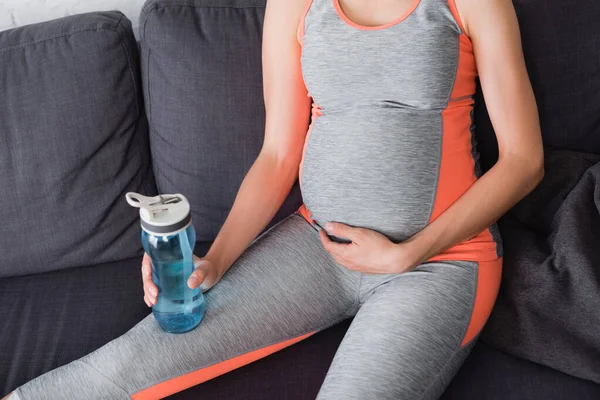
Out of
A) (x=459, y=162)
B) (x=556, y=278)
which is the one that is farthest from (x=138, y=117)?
(x=556, y=278)

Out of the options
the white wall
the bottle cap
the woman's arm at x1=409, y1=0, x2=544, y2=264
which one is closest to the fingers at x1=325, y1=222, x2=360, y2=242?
the woman's arm at x1=409, y1=0, x2=544, y2=264

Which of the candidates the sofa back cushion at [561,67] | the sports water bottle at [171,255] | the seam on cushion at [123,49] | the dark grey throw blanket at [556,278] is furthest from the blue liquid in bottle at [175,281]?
the sofa back cushion at [561,67]

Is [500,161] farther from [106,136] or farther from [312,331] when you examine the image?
[106,136]

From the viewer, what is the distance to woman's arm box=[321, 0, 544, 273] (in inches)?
43.4

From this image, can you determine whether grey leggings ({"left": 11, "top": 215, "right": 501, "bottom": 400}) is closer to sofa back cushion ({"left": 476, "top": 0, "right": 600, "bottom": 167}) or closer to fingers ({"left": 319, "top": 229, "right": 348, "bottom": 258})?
fingers ({"left": 319, "top": 229, "right": 348, "bottom": 258})

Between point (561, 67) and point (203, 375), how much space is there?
1004 millimetres

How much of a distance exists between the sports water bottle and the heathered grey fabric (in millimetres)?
316

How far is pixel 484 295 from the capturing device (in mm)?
1122

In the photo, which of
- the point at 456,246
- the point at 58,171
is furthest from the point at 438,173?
the point at 58,171

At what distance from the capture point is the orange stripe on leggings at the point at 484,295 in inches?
43.2

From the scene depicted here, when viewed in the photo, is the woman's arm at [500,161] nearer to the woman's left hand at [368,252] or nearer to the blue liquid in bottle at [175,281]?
the woman's left hand at [368,252]

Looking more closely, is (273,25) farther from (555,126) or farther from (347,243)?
(555,126)

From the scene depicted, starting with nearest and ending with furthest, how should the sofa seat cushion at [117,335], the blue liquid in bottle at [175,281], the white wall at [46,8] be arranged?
the blue liquid in bottle at [175,281] < the sofa seat cushion at [117,335] < the white wall at [46,8]

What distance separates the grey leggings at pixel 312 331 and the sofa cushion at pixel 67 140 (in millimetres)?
416
